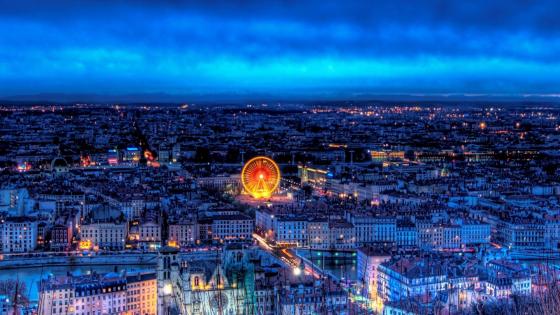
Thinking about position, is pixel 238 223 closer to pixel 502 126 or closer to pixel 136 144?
pixel 136 144

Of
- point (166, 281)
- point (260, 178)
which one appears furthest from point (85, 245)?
point (260, 178)

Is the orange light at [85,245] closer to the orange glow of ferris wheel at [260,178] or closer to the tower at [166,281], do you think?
the tower at [166,281]

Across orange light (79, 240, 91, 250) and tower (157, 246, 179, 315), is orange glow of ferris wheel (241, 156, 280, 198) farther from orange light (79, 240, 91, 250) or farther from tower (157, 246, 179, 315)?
tower (157, 246, 179, 315)

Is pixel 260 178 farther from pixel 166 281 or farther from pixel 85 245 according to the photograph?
pixel 166 281

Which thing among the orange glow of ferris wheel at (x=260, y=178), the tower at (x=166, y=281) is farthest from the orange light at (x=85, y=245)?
the orange glow of ferris wheel at (x=260, y=178)

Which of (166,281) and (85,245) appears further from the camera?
(85,245)

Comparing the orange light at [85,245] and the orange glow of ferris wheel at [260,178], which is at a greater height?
the orange glow of ferris wheel at [260,178]

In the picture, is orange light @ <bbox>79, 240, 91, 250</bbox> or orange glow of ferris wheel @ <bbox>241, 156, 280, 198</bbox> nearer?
orange light @ <bbox>79, 240, 91, 250</bbox>

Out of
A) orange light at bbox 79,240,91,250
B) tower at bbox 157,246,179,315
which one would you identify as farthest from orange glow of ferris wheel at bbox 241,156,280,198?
tower at bbox 157,246,179,315
